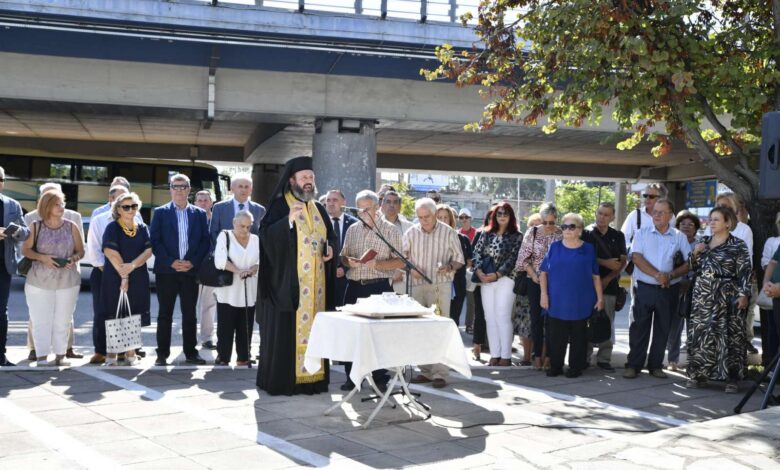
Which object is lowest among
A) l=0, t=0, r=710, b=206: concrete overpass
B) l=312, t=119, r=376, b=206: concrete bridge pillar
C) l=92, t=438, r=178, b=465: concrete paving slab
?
l=92, t=438, r=178, b=465: concrete paving slab

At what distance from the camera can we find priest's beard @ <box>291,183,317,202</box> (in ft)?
25.1

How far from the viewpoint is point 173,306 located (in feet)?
30.1

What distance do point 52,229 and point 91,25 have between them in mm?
6273

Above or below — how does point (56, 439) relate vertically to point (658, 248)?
Result: below

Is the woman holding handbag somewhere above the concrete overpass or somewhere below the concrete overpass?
below

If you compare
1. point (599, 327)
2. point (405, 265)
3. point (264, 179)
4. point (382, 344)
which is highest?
point (264, 179)

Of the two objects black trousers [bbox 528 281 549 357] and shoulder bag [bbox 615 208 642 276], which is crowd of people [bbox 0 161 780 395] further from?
shoulder bag [bbox 615 208 642 276]

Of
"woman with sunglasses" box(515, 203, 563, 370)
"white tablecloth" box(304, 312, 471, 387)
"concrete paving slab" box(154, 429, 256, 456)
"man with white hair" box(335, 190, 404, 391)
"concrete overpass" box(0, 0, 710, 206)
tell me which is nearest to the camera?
"concrete paving slab" box(154, 429, 256, 456)

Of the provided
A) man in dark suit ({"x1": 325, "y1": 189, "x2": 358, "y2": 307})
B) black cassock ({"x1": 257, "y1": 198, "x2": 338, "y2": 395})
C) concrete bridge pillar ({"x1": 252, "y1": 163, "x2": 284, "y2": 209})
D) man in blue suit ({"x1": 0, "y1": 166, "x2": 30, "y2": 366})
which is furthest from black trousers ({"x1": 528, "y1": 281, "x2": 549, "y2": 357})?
concrete bridge pillar ({"x1": 252, "y1": 163, "x2": 284, "y2": 209})

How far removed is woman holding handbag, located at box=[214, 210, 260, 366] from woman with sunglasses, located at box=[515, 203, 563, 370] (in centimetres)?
288

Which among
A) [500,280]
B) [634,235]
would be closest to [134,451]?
[500,280]

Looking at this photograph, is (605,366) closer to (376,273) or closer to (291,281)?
(376,273)

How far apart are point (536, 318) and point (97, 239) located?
4778 millimetres

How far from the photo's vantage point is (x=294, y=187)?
7.72 metres
